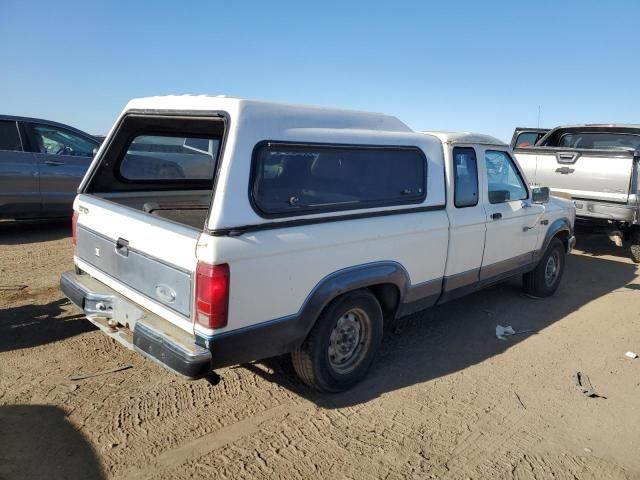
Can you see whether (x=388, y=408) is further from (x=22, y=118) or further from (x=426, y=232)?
(x=22, y=118)

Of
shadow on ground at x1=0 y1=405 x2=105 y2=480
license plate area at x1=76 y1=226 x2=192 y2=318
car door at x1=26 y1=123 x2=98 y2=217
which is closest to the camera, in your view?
shadow on ground at x1=0 y1=405 x2=105 y2=480

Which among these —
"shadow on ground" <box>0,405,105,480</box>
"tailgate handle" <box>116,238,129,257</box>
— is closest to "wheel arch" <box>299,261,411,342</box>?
"tailgate handle" <box>116,238,129,257</box>

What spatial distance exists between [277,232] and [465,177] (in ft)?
7.10

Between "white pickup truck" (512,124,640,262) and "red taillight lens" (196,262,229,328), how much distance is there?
5.70 meters

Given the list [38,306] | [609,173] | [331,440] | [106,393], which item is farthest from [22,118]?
[609,173]

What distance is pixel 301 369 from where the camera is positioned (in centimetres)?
334

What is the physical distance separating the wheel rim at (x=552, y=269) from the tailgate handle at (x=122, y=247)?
468 cm

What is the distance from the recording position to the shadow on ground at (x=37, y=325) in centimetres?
402

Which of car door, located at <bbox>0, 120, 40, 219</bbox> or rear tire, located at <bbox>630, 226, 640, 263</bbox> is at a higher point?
car door, located at <bbox>0, 120, 40, 219</bbox>

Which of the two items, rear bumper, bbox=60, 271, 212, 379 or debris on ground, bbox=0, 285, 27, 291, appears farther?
debris on ground, bbox=0, 285, 27, 291

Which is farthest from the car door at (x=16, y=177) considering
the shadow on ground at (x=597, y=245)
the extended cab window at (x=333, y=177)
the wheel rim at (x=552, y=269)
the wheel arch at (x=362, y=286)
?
the shadow on ground at (x=597, y=245)

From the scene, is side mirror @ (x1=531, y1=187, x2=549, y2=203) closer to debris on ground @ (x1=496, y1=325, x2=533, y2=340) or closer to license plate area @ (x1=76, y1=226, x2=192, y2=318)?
debris on ground @ (x1=496, y1=325, x2=533, y2=340)

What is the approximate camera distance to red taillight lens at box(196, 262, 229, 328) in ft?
8.63

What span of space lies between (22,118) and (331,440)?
692 centimetres
